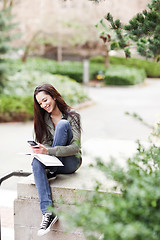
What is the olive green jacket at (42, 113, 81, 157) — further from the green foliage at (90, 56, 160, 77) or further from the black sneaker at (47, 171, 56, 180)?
the green foliage at (90, 56, 160, 77)

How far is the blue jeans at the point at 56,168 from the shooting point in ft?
9.34

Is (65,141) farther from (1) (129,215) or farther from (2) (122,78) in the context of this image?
(2) (122,78)

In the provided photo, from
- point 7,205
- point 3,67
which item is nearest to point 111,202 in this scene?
point 7,205

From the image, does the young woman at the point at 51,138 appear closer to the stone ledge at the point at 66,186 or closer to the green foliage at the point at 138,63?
the stone ledge at the point at 66,186

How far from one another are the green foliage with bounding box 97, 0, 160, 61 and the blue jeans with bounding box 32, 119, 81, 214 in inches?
34.3

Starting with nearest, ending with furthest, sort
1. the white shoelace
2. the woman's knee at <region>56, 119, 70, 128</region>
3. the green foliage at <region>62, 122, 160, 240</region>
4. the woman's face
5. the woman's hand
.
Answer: the green foliage at <region>62, 122, 160, 240</region>
the white shoelace
the woman's hand
the woman's knee at <region>56, 119, 70, 128</region>
the woman's face

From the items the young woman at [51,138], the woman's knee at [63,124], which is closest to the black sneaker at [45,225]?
the young woman at [51,138]

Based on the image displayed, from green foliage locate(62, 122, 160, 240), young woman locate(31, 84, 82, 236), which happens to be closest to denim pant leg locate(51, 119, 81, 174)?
young woman locate(31, 84, 82, 236)

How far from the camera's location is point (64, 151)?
2996mm

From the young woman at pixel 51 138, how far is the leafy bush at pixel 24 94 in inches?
238

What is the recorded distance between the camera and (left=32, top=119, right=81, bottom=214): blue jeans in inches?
112

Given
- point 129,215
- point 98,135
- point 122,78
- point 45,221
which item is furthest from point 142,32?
point 122,78

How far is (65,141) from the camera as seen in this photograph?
10.0 feet

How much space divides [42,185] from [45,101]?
2.55 ft
